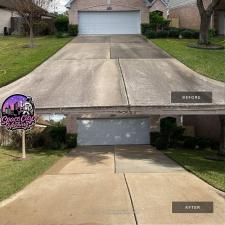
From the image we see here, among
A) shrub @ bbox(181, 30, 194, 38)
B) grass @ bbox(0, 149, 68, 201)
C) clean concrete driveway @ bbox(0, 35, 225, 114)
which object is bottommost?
grass @ bbox(0, 149, 68, 201)

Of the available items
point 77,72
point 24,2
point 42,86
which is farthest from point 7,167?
point 24,2

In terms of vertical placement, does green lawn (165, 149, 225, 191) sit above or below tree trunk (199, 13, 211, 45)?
below

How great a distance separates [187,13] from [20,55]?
18870mm

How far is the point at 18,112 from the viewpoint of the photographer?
56.9 ft

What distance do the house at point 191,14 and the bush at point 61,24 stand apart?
10780 millimetres

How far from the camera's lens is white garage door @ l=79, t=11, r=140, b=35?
42062 mm

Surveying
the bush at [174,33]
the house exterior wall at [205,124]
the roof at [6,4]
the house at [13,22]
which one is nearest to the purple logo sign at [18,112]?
the house exterior wall at [205,124]

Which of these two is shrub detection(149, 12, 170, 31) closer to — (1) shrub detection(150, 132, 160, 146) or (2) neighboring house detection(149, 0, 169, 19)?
(2) neighboring house detection(149, 0, 169, 19)

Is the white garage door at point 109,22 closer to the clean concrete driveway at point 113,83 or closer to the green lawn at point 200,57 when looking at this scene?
the green lawn at point 200,57

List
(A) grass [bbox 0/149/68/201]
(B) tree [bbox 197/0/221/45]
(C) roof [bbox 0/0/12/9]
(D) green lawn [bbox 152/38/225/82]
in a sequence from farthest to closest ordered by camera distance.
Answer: (C) roof [bbox 0/0/12/9], (B) tree [bbox 197/0/221/45], (D) green lawn [bbox 152/38/225/82], (A) grass [bbox 0/149/68/201]

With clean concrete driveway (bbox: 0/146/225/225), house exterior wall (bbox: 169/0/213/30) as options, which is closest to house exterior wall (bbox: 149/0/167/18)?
house exterior wall (bbox: 169/0/213/30)

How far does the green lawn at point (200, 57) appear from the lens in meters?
23.8

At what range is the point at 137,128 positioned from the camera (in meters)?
27.0

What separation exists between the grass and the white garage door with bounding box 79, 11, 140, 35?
74.8 feet
